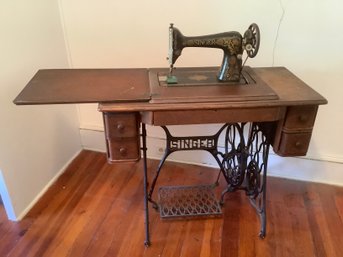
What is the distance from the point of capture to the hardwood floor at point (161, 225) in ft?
5.04

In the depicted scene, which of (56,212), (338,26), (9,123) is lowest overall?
(56,212)

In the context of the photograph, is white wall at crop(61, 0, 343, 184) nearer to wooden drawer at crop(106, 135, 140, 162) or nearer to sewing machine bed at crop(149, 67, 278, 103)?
sewing machine bed at crop(149, 67, 278, 103)

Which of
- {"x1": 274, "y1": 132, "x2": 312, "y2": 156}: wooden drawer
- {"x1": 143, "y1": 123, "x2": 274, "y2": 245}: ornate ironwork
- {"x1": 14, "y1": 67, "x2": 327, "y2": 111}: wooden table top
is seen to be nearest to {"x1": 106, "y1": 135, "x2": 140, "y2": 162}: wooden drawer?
{"x1": 14, "y1": 67, "x2": 327, "y2": 111}: wooden table top

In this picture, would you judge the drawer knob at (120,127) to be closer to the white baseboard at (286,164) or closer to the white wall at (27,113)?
the white wall at (27,113)

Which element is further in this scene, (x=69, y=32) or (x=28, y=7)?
(x=69, y=32)

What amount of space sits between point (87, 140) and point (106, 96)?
4.06ft

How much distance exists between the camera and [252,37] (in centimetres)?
132

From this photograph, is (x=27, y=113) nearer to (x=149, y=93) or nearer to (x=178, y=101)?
(x=149, y=93)

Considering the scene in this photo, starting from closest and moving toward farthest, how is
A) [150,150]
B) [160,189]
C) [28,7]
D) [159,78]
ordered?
[159,78] → [28,7] → [160,189] → [150,150]

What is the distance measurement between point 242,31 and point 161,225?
122 cm

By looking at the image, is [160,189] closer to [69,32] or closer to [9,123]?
[9,123]

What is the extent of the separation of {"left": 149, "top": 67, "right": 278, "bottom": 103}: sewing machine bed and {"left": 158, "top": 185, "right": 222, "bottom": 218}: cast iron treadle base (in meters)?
0.78

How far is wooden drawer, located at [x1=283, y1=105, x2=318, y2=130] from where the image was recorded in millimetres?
1259

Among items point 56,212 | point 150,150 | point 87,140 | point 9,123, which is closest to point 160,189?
point 150,150
